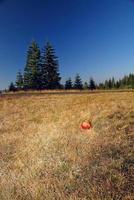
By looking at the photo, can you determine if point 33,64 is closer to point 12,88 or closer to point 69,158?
point 12,88

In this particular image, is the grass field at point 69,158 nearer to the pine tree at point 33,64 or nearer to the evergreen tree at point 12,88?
the pine tree at point 33,64

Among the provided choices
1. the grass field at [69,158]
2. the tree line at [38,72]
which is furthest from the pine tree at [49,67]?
the grass field at [69,158]

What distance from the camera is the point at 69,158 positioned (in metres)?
7.75

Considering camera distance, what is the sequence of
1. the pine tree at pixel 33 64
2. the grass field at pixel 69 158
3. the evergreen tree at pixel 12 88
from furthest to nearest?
Result: the evergreen tree at pixel 12 88, the pine tree at pixel 33 64, the grass field at pixel 69 158

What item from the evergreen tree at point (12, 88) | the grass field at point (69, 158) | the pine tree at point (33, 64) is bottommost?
the grass field at point (69, 158)

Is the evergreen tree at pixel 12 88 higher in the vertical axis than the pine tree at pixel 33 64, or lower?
lower

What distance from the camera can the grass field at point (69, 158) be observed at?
5906 millimetres

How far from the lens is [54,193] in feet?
19.2

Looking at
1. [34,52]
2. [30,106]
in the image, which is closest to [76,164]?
[30,106]

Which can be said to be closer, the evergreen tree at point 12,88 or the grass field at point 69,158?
the grass field at point 69,158

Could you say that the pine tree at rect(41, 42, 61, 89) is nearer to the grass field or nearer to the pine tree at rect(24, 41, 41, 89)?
the pine tree at rect(24, 41, 41, 89)

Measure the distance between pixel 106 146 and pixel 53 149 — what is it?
1.37 meters

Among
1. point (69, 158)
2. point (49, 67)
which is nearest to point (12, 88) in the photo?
point (49, 67)

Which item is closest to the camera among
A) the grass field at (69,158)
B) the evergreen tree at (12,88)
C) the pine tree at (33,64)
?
the grass field at (69,158)
